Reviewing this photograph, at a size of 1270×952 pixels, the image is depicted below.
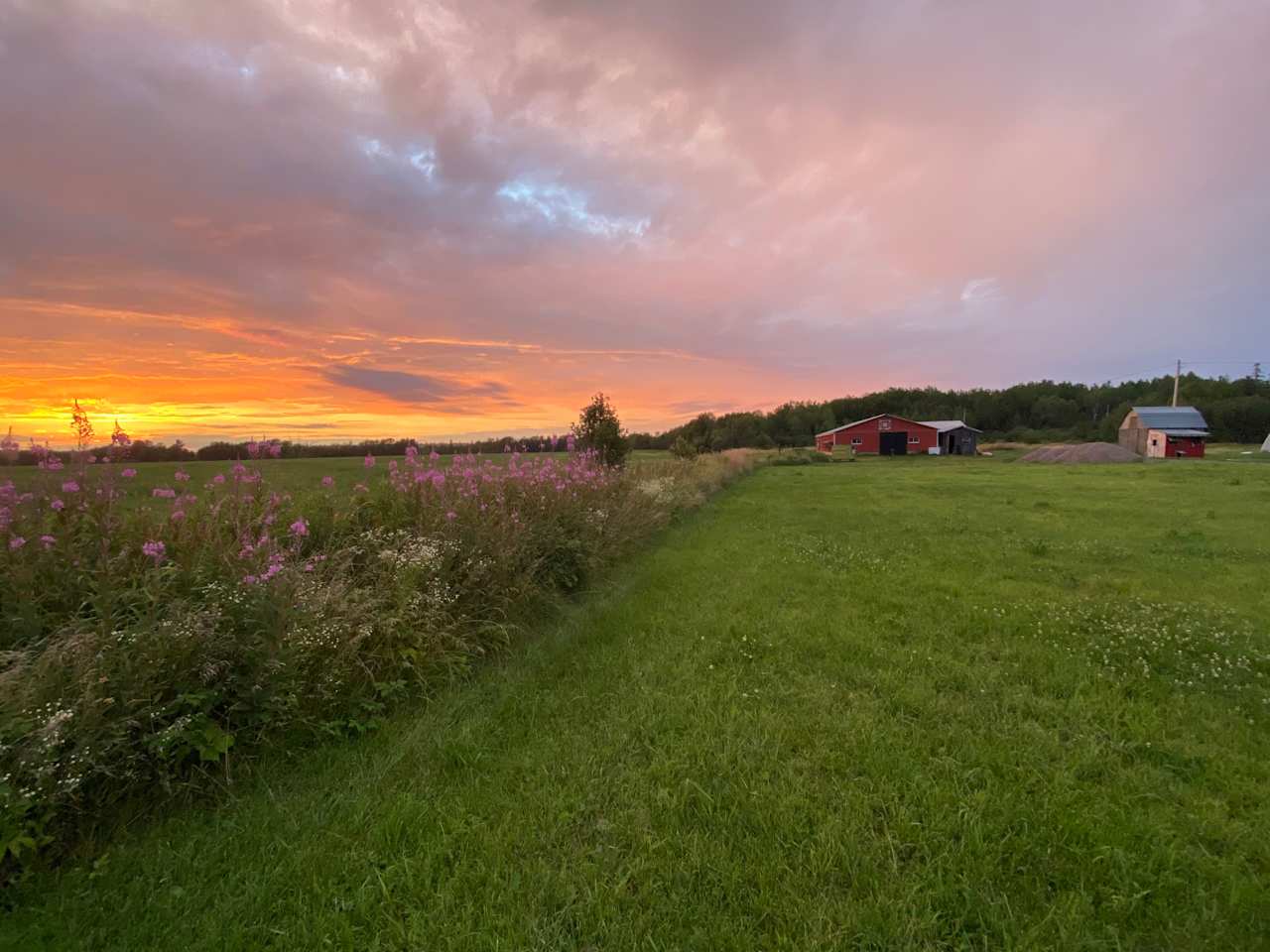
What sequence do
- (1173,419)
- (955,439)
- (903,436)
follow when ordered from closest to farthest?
(1173,419), (903,436), (955,439)

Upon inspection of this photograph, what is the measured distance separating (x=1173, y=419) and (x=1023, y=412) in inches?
1918

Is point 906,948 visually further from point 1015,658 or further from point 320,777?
point 1015,658

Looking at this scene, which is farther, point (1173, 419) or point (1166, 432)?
point (1173, 419)

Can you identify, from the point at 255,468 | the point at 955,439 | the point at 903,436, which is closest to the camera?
the point at 255,468

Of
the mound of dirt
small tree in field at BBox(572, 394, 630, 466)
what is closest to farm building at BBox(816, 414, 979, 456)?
the mound of dirt

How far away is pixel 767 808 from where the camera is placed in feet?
9.17

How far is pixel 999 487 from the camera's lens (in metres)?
20.4

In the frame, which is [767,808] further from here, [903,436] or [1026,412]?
[1026,412]

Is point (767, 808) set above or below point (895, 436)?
below

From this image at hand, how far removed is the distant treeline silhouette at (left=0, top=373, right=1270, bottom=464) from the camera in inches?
2554

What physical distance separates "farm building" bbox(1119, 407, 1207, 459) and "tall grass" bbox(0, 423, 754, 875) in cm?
6083

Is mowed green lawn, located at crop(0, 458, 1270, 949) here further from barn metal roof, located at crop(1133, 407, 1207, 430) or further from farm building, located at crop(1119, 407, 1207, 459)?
barn metal roof, located at crop(1133, 407, 1207, 430)

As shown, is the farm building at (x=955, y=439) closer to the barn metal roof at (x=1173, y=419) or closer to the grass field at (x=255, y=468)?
the barn metal roof at (x=1173, y=419)

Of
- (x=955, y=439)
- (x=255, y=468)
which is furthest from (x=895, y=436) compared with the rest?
(x=255, y=468)
